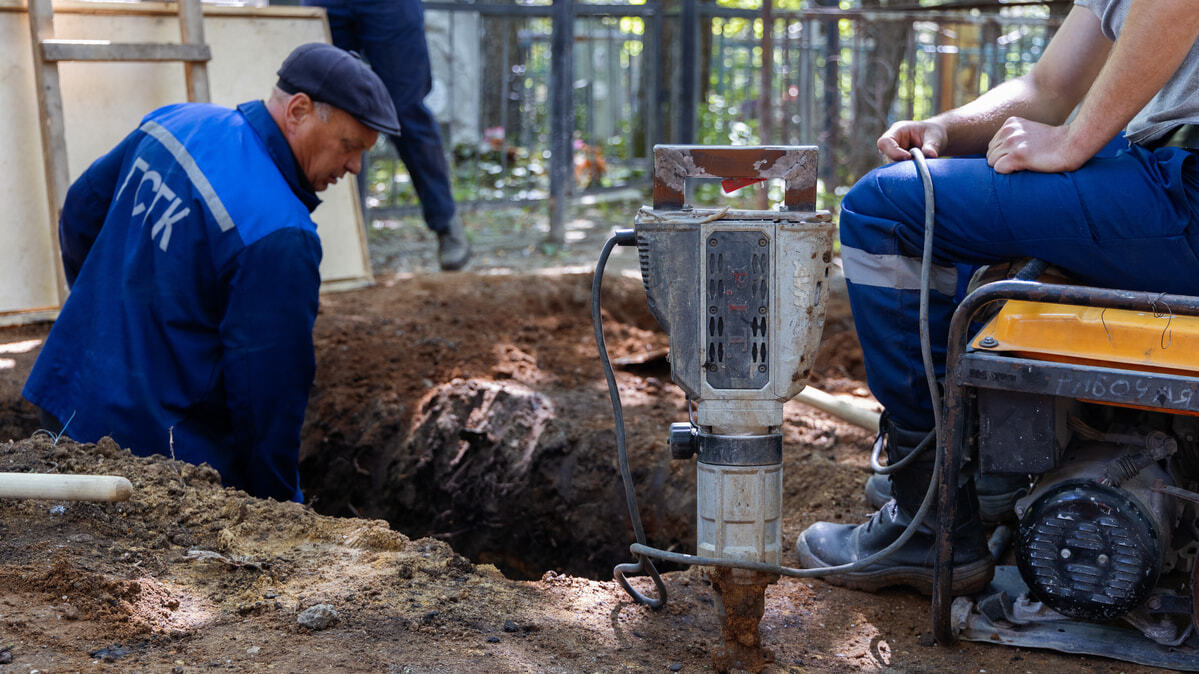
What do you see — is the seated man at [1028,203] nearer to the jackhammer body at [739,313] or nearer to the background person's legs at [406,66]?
the jackhammer body at [739,313]

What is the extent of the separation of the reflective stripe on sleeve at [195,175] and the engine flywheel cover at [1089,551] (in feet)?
7.44

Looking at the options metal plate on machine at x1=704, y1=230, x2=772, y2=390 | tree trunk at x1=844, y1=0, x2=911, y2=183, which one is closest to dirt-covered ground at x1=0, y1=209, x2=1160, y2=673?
metal plate on machine at x1=704, y1=230, x2=772, y2=390

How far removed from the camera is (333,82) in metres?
3.39

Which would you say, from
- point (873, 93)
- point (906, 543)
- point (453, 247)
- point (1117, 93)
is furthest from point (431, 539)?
point (873, 93)

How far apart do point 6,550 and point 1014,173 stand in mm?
2393

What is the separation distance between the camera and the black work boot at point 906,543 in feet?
8.42

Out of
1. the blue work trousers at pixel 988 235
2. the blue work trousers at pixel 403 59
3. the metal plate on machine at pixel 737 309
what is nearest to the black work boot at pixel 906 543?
the blue work trousers at pixel 988 235

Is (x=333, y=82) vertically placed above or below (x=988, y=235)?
above

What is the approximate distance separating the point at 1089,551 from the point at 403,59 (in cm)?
463

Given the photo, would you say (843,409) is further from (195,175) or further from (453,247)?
(453,247)

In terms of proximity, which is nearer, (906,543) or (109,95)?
(906,543)

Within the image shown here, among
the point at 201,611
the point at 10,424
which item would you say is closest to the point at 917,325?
the point at 201,611

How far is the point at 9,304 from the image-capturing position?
4777mm

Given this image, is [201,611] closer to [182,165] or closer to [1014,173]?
[182,165]
